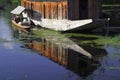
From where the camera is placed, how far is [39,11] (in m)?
35.1

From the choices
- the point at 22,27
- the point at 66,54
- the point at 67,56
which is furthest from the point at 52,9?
the point at 67,56

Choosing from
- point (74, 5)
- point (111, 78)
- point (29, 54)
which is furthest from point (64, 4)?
point (111, 78)

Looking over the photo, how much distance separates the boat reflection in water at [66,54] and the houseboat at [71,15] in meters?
2.79

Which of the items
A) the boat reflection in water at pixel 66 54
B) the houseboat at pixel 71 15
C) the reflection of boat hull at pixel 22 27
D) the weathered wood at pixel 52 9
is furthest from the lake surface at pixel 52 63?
the weathered wood at pixel 52 9

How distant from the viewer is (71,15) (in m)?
30.2

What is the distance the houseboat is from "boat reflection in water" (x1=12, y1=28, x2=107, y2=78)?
2.79 m

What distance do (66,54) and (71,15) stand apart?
8.77 metres

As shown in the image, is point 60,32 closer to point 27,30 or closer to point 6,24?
point 27,30

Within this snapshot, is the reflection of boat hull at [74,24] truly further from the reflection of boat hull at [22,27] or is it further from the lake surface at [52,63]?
the lake surface at [52,63]

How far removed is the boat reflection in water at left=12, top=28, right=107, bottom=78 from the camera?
60.1 feet

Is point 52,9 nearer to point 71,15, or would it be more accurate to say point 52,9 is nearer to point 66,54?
point 71,15

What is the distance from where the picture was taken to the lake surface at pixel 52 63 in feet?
54.9

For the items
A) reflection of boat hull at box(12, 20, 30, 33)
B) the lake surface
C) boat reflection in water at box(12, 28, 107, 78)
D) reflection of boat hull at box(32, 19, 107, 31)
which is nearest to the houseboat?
reflection of boat hull at box(32, 19, 107, 31)

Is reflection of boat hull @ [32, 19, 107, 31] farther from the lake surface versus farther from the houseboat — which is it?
the lake surface
